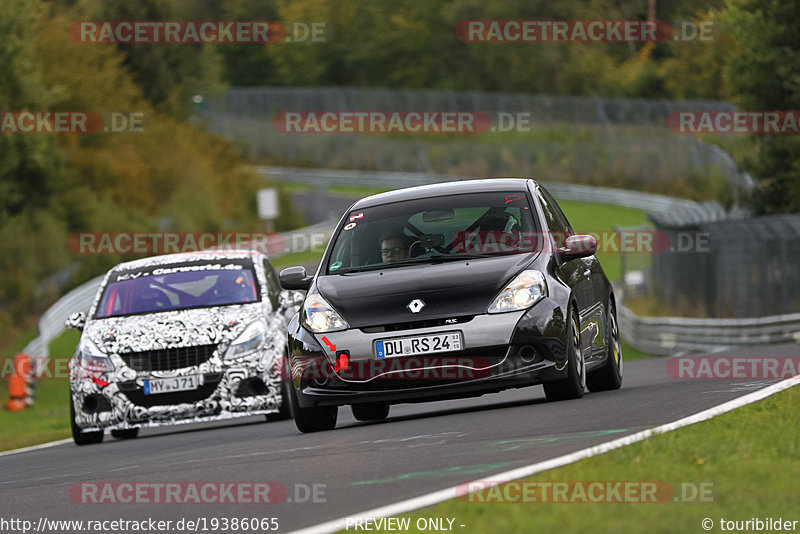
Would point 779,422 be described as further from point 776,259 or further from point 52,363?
point 52,363

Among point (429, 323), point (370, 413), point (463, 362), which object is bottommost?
point (370, 413)

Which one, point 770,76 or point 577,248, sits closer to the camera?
point 577,248

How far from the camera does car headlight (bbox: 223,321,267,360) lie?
13938 mm

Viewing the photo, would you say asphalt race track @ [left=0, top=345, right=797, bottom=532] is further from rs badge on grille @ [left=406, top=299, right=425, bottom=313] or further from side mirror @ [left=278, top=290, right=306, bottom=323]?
side mirror @ [left=278, top=290, right=306, bottom=323]

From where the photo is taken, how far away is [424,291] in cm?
1073

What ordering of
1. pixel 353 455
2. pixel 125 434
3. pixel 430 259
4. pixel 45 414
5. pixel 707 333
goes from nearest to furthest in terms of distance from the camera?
pixel 353 455
pixel 430 259
pixel 125 434
pixel 45 414
pixel 707 333

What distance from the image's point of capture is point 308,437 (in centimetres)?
1119

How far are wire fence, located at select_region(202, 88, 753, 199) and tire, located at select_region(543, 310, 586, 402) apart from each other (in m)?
38.8

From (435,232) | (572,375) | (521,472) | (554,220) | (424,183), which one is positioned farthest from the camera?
(424,183)

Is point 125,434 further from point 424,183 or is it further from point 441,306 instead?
point 424,183

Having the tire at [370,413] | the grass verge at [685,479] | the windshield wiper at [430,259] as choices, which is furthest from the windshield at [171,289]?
the grass verge at [685,479]

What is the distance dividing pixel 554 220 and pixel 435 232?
1263 mm

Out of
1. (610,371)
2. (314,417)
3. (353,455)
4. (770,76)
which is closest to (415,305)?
(314,417)

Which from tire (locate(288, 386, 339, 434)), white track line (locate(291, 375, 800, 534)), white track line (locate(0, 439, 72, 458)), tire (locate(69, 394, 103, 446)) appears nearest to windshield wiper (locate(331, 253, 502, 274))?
tire (locate(288, 386, 339, 434))
